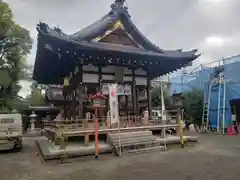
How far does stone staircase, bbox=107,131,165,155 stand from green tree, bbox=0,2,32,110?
51.9 ft

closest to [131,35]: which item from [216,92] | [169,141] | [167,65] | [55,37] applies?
[167,65]

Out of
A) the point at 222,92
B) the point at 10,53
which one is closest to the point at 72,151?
the point at 222,92

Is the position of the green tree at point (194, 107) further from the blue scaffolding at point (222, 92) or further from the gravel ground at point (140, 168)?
the gravel ground at point (140, 168)

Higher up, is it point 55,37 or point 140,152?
point 55,37

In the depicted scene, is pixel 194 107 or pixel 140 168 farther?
pixel 194 107

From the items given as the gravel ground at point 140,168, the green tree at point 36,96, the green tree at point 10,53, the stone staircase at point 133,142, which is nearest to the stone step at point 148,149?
the stone staircase at point 133,142

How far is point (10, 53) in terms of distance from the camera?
24.0m

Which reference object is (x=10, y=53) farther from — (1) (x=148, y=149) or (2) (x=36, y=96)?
(2) (x=36, y=96)

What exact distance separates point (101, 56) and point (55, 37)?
302cm

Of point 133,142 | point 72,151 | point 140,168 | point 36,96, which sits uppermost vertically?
point 36,96

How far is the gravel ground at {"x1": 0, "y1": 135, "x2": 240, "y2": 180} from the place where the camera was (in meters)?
6.83

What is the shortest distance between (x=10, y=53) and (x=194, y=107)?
2012 centimetres

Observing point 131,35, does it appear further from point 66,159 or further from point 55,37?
point 66,159

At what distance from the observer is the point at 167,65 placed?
14.9 metres
